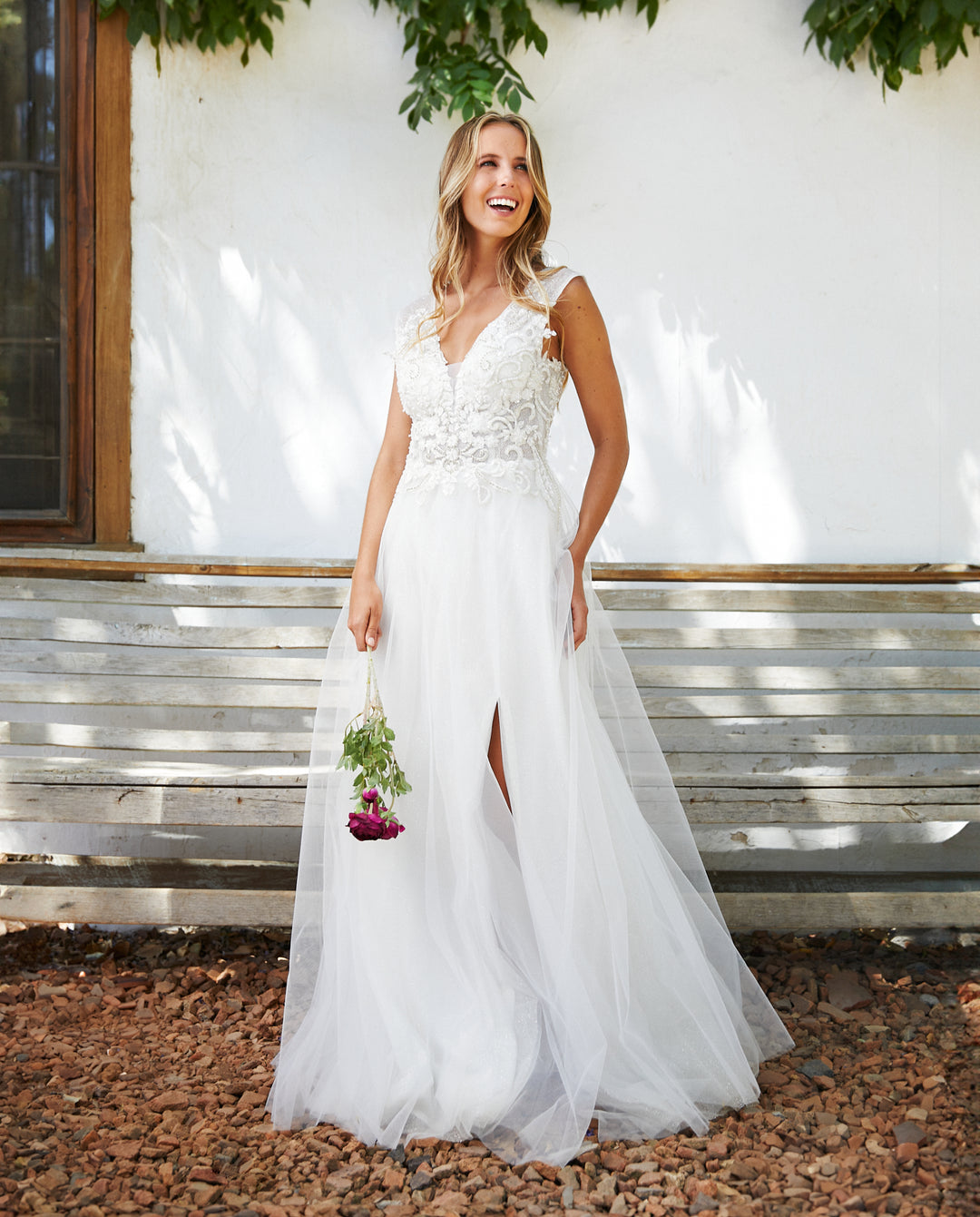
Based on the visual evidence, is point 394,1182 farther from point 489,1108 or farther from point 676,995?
point 676,995

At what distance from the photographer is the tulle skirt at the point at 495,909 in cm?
227

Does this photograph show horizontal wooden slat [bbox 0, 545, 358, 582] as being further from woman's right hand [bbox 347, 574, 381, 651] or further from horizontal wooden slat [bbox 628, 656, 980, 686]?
woman's right hand [bbox 347, 574, 381, 651]

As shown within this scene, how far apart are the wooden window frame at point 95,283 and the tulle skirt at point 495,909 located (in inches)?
84.4

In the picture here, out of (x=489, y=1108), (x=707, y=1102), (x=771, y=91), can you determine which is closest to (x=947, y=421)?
(x=771, y=91)

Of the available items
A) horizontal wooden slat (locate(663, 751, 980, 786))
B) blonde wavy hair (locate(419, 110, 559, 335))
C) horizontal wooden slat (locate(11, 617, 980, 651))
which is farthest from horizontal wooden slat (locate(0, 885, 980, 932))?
blonde wavy hair (locate(419, 110, 559, 335))

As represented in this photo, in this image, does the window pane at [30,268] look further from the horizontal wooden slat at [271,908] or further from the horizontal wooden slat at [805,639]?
the horizontal wooden slat at [805,639]

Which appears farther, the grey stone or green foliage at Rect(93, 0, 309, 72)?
green foliage at Rect(93, 0, 309, 72)

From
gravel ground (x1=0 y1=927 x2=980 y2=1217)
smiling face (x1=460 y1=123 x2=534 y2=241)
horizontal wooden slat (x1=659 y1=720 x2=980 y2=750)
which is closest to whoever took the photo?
gravel ground (x1=0 y1=927 x2=980 y2=1217)

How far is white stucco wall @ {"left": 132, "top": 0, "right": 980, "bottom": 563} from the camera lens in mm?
4250

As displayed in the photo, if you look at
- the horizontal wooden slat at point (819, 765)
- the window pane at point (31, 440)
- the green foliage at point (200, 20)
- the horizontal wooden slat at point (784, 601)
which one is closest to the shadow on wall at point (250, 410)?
the window pane at point (31, 440)

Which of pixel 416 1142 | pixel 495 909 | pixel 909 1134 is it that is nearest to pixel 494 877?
pixel 495 909

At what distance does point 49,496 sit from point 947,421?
3.68 m

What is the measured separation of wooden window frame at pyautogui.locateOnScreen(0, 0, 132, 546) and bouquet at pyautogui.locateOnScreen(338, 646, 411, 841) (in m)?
2.30

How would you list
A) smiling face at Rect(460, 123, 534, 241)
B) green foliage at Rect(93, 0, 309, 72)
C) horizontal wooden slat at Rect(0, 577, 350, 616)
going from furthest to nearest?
green foliage at Rect(93, 0, 309, 72), horizontal wooden slat at Rect(0, 577, 350, 616), smiling face at Rect(460, 123, 534, 241)
